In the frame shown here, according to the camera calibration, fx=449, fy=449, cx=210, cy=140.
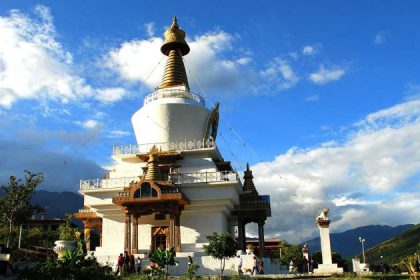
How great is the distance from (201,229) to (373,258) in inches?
3256

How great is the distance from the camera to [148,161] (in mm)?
33188

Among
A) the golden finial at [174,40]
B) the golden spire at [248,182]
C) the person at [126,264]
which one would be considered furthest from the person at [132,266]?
the golden finial at [174,40]

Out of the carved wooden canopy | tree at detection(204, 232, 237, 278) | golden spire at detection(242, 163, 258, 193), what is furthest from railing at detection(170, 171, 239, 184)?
tree at detection(204, 232, 237, 278)

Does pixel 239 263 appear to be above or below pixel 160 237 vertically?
below

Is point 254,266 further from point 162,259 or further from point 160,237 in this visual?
point 160,237

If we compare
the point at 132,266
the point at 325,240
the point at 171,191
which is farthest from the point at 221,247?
the point at 325,240

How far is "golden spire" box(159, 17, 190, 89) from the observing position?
40.8 metres

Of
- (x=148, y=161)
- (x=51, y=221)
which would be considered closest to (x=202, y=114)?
(x=148, y=161)

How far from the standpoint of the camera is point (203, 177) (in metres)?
33.2

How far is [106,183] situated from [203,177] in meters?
7.44

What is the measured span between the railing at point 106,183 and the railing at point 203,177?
3.30m

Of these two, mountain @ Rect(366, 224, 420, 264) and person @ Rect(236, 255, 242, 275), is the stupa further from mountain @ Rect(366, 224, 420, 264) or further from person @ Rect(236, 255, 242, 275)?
mountain @ Rect(366, 224, 420, 264)

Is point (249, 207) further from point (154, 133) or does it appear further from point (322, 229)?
point (154, 133)

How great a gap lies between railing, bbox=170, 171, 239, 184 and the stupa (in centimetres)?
7
